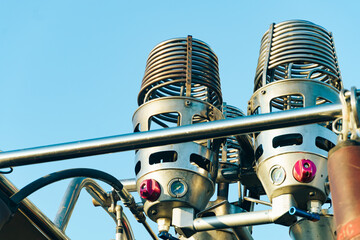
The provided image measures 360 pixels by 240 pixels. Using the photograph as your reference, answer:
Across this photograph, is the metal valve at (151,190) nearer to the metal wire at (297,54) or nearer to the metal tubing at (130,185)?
the metal wire at (297,54)

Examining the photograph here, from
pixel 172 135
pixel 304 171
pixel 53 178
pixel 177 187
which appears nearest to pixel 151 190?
pixel 177 187

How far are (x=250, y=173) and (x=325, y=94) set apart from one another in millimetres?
1119

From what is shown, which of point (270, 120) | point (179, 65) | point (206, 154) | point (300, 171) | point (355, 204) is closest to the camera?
point (355, 204)

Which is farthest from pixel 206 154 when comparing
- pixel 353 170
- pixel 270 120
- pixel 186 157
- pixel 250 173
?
pixel 353 170

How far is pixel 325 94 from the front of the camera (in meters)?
6.25

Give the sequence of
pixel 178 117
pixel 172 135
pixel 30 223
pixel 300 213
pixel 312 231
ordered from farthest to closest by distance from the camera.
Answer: pixel 312 231 < pixel 178 117 < pixel 30 223 < pixel 300 213 < pixel 172 135

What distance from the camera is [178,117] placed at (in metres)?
6.31

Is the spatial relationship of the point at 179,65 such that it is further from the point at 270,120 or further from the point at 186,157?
the point at 270,120

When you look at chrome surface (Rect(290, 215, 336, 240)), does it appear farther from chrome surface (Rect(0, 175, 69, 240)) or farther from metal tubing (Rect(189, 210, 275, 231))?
chrome surface (Rect(0, 175, 69, 240))

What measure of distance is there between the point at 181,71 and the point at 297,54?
1.00 metres

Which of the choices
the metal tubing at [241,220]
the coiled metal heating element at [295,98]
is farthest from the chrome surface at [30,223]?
the coiled metal heating element at [295,98]

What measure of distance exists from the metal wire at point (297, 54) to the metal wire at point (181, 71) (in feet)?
1.41

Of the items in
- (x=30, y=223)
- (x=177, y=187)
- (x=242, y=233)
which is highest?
(x=177, y=187)

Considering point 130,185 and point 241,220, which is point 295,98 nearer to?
point 241,220
